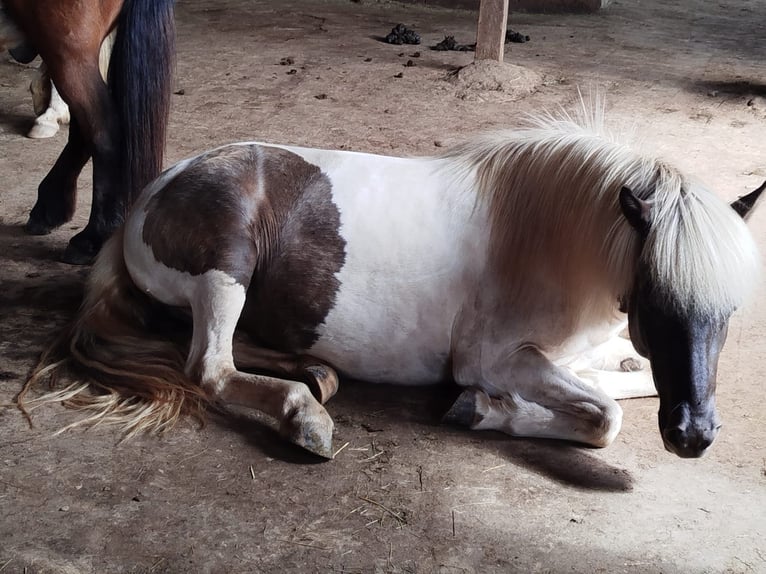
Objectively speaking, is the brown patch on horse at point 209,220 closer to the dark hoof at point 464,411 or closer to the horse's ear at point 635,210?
the dark hoof at point 464,411

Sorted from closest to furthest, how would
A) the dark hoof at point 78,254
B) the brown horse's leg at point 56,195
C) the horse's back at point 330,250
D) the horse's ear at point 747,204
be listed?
the horse's ear at point 747,204 → the horse's back at point 330,250 → the dark hoof at point 78,254 → the brown horse's leg at point 56,195

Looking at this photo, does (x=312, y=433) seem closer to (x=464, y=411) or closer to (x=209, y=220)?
(x=464, y=411)

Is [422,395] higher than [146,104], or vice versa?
[146,104]

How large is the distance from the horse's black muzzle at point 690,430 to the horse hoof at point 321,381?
44.2 inches

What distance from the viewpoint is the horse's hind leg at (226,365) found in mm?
2830

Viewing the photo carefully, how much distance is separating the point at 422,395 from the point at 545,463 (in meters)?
0.54

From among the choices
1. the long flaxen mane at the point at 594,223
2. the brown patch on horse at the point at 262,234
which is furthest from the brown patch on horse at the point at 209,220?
the long flaxen mane at the point at 594,223

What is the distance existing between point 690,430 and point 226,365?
4.81 ft

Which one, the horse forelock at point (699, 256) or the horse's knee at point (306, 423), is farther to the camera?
the horse's knee at point (306, 423)

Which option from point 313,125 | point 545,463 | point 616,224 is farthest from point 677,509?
point 313,125

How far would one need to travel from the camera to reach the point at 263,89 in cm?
651

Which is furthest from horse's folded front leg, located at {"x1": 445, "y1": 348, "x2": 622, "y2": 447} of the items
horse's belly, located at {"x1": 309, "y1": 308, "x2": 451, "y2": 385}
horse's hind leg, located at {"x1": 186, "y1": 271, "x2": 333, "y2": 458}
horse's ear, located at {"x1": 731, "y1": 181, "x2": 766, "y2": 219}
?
horse's ear, located at {"x1": 731, "y1": 181, "x2": 766, "y2": 219}

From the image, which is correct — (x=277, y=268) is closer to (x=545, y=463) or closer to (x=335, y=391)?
(x=335, y=391)

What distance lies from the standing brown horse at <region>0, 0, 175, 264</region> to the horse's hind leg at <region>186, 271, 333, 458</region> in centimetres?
122
